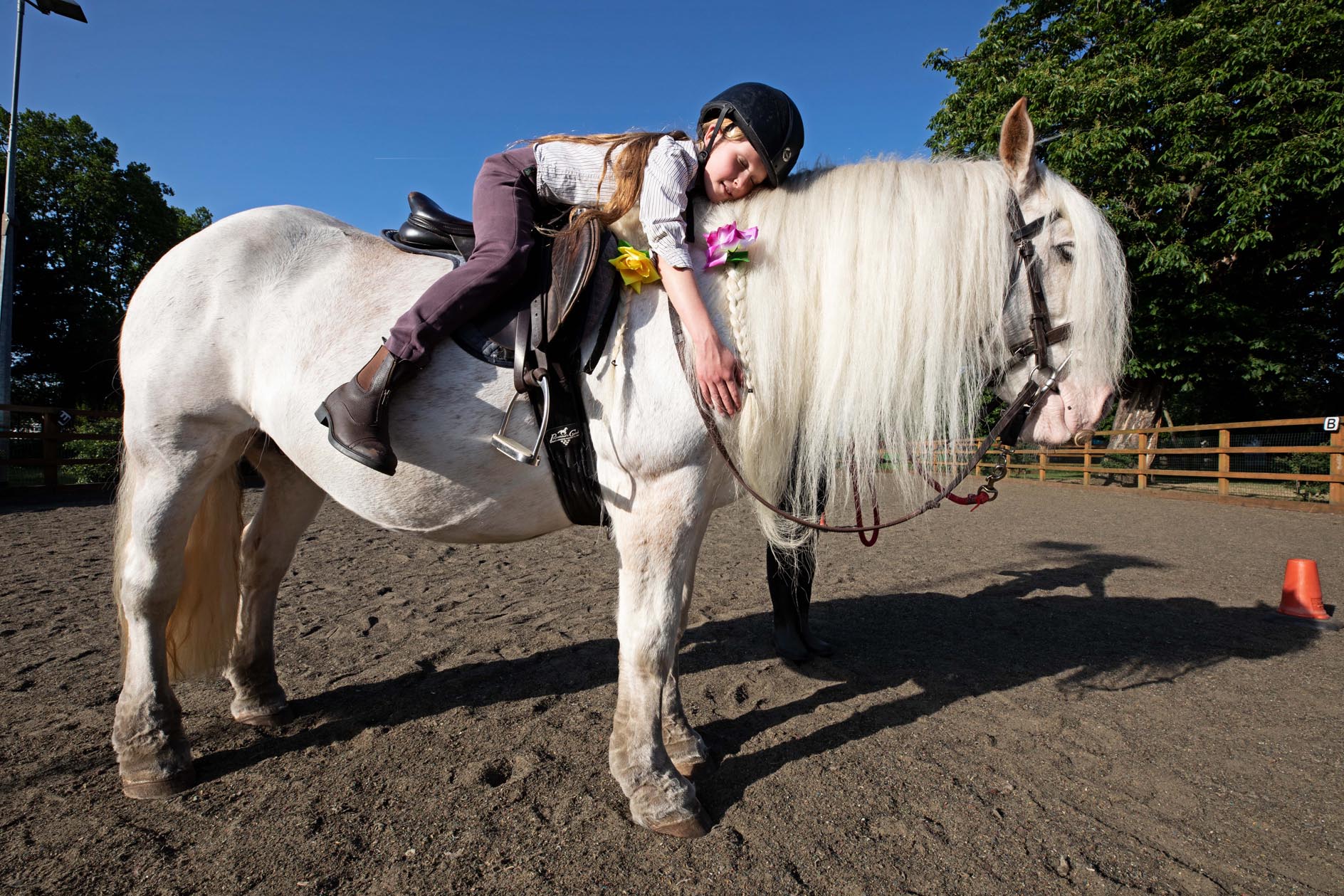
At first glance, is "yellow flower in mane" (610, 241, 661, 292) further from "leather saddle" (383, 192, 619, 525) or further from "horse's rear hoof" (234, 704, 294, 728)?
"horse's rear hoof" (234, 704, 294, 728)

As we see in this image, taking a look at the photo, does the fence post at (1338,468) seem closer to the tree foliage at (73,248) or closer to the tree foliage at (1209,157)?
the tree foliage at (1209,157)

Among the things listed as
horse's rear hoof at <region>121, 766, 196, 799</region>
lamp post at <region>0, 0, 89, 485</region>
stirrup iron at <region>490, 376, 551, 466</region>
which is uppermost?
lamp post at <region>0, 0, 89, 485</region>

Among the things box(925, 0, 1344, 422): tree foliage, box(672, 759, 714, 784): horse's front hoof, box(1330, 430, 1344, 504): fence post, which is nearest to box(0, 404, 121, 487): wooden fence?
box(672, 759, 714, 784): horse's front hoof

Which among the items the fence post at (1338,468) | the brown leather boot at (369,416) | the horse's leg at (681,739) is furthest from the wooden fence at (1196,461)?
the brown leather boot at (369,416)

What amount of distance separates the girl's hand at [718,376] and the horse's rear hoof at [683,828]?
1.29 metres

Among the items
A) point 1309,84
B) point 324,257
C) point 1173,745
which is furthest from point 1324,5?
point 324,257

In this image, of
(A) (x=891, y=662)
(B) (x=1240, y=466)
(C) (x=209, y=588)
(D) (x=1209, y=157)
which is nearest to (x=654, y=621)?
(C) (x=209, y=588)

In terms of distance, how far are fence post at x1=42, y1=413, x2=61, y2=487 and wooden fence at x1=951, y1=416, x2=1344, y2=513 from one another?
1700 cm

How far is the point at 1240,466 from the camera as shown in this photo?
11594 mm

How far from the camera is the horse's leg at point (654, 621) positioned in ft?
6.38

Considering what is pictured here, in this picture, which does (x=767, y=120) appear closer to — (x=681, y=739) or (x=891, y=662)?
(x=681, y=739)

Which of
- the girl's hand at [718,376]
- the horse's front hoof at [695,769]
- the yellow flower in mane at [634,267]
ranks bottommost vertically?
the horse's front hoof at [695,769]

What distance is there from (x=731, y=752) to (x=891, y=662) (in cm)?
143

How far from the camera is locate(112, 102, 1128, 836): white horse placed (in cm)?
194
